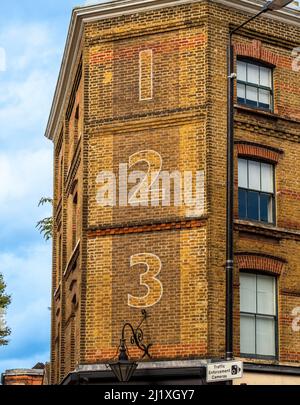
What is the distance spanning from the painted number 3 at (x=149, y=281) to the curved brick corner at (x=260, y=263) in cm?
215

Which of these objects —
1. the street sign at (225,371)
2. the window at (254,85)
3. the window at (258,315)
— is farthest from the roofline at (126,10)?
the street sign at (225,371)

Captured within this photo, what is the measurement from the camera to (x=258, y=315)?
2438 centimetres

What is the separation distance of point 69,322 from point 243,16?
34.7 feet

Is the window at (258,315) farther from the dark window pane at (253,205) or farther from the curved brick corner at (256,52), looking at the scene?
the curved brick corner at (256,52)

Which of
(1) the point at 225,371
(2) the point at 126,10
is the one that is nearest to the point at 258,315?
(1) the point at 225,371

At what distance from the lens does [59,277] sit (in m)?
32.5

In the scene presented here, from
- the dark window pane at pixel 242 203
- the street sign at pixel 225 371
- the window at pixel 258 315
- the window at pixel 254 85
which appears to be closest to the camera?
the street sign at pixel 225 371

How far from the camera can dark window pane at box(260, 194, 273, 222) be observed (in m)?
25.3

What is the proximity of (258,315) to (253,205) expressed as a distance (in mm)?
2998

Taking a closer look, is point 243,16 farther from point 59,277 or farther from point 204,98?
point 59,277

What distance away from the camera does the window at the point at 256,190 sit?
82.4 feet

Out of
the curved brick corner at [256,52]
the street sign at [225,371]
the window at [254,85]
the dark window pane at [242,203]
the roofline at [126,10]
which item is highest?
the roofline at [126,10]

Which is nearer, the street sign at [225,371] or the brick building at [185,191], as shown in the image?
the street sign at [225,371]

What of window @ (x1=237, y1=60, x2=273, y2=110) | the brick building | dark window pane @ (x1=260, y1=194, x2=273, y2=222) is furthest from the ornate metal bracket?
window @ (x1=237, y1=60, x2=273, y2=110)
